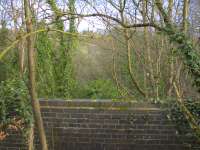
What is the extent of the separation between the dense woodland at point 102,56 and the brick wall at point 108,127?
297 mm

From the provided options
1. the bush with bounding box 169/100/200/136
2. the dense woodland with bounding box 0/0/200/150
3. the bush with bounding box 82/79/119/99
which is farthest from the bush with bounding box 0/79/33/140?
the bush with bounding box 82/79/119/99

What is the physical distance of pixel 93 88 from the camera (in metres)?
13.6

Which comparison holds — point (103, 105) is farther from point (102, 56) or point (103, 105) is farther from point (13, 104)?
point (102, 56)

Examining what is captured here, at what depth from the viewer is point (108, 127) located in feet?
25.7

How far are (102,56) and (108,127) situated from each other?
8355 millimetres

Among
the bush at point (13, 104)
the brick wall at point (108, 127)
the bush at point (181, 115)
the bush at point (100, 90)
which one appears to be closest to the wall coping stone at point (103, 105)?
the brick wall at point (108, 127)

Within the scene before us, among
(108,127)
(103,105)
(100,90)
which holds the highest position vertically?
(103,105)

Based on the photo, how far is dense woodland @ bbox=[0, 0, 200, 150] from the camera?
538cm

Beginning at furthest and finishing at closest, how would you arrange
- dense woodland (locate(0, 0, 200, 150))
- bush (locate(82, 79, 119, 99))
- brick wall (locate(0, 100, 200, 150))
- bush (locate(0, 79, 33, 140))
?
bush (locate(82, 79, 119, 99)) → brick wall (locate(0, 100, 200, 150)) → bush (locate(0, 79, 33, 140)) → dense woodland (locate(0, 0, 200, 150))

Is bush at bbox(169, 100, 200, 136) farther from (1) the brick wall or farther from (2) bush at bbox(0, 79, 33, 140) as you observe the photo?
(2) bush at bbox(0, 79, 33, 140)

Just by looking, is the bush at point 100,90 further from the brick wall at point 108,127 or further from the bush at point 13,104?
the bush at point 13,104

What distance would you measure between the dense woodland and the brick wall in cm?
30

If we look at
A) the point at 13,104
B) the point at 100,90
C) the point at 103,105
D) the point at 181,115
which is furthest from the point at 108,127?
the point at 100,90

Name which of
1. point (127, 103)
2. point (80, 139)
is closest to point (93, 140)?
point (80, 139)
